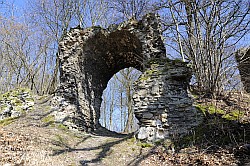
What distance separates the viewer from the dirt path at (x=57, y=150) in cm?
470

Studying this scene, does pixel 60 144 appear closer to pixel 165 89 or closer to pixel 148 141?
pixel 148 141

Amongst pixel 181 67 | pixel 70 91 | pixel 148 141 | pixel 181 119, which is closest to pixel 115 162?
pixel 148 141

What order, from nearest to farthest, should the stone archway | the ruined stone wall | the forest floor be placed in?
the forest floor, the ruined stone wall, the stone archway

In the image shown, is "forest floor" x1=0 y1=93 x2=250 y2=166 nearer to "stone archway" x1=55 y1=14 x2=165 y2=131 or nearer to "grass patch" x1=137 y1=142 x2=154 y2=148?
"grass patch" x1=137 y1=142 x2=154 y2=148

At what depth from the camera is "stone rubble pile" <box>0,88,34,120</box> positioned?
8.88 metres

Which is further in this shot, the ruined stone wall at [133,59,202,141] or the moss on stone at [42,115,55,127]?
the moss on stone at [42,115,55,127]

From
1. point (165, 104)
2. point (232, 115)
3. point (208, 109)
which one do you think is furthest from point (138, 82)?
point (232, 115)

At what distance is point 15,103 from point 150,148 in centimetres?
664

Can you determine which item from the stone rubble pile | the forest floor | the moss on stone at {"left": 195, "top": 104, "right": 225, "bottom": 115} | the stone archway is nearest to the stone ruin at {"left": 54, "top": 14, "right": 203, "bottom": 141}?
the stone archway

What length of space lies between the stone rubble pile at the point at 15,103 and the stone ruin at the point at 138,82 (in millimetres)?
1574

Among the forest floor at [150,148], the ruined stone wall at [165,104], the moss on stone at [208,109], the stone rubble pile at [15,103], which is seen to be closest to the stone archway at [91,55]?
the ruined stone wall at [165,104]

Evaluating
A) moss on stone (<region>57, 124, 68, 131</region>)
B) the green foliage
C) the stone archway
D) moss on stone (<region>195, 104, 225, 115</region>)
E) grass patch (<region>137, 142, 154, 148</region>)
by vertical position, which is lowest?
grass patch (<region>137, 142, 154, 148</region>)

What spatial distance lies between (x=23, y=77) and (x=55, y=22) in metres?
5.03

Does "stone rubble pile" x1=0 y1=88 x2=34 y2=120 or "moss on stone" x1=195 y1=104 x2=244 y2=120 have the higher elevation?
"stone rubble pile" x1=0 y1=88 x2=34 y2=120
